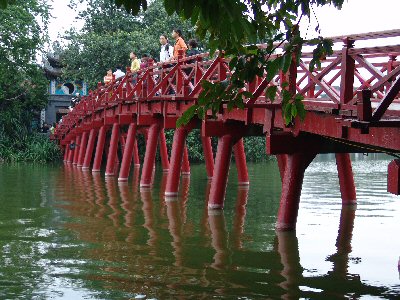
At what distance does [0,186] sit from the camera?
24516 mm

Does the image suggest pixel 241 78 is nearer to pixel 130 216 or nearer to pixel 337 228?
pixel 337 228

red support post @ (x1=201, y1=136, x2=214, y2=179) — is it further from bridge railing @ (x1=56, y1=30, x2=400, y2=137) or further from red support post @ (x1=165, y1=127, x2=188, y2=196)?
red support post @ (x1=165, y1=127, x2=188, y2=196)

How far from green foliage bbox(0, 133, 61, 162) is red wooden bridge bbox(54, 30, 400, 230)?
36.5ft

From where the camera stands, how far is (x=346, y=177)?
57.0 feet

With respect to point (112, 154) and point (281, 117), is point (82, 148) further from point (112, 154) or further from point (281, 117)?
point (281, 117)

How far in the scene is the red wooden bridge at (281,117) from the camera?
357 inches

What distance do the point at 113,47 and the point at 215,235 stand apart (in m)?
30.5

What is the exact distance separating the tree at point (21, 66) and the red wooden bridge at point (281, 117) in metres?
11.3

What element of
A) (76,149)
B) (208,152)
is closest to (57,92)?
(76,149)

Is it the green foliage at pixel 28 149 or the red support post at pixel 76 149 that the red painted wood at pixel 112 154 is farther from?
the green foliage at pixel 28 149

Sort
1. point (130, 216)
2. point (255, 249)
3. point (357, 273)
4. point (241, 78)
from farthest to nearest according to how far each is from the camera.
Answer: point (130, 216) → point (255, 249) → point (357, 273) → point (241, 78)

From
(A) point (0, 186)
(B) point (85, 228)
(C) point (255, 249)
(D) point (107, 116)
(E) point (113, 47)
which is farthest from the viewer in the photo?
(E) point (113, 47)

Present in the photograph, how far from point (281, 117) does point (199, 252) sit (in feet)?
8.06

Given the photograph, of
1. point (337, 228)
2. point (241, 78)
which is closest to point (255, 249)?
point (337, 228)
